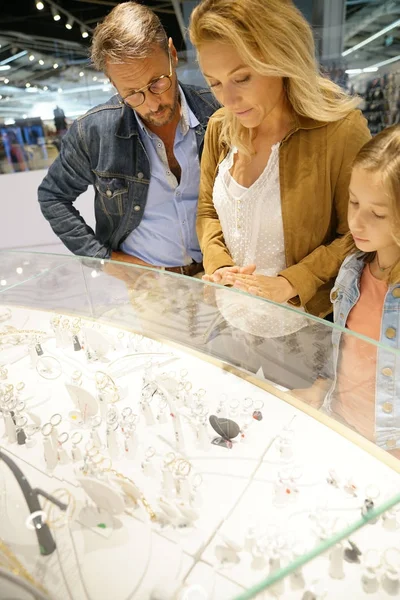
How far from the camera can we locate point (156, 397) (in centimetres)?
112

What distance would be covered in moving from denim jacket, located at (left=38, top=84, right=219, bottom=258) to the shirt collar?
0.02m

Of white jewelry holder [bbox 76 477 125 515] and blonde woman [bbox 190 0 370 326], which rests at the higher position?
blonde woman [bbox 190 0 370 326]

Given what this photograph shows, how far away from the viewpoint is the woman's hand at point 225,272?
1.15 m

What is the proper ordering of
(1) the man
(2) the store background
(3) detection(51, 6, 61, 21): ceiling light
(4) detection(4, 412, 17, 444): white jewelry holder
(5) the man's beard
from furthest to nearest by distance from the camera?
1. (3) detection(51, 6, 61, 21): ceiling light
2. (2) the store background
3. (5) the man's beard
4. (1) the man
5. (4) detection(4, 412, 17, 444): white jewelry holder

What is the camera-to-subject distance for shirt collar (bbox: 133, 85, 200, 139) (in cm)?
143

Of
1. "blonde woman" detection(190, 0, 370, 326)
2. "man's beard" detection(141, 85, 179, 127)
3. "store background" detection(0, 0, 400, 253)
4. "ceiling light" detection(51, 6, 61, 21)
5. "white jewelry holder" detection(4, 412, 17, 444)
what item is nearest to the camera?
"blonde woman" detection(190, 0, 370, 326)

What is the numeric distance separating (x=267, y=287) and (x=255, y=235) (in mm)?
151

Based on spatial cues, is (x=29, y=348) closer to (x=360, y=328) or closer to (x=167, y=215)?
(x=167, y=215)

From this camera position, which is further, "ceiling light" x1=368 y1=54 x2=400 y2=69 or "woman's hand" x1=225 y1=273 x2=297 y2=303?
"ceiling light" x1=368 y1=54 x2=400 y2=69

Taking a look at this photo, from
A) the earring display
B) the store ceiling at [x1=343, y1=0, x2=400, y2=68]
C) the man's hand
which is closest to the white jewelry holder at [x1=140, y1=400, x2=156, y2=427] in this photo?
the earring display

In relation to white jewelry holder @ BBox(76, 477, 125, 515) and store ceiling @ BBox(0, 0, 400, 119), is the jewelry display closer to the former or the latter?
white jewelry holder @ BBox(76, 477, 125, 515)

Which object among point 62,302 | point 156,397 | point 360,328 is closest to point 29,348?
point 62,302

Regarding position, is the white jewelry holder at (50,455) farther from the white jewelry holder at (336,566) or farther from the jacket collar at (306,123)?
the jacket collar at (306,123)

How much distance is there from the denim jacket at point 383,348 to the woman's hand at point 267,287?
4.1 inches
